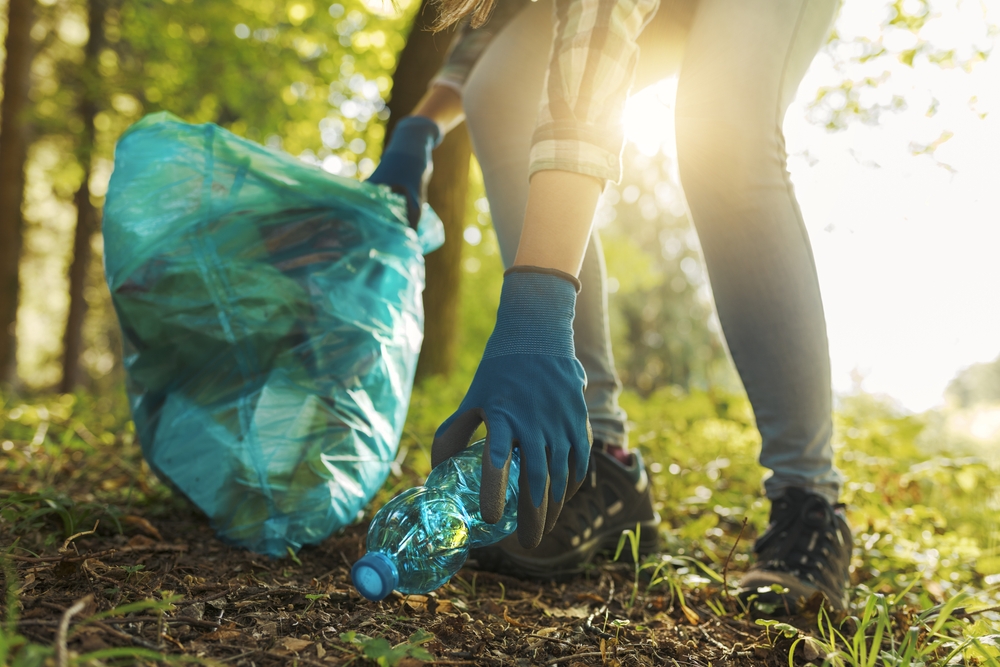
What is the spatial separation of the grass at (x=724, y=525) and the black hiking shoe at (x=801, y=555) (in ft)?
0.17

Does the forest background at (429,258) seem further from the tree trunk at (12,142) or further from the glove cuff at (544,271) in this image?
the glove cuff at (544,271)

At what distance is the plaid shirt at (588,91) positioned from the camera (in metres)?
1.15

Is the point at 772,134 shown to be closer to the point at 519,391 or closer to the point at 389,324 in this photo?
the point at 519,391

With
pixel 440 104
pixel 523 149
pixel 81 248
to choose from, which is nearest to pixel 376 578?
pixel 523 149

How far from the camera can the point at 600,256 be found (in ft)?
5.52

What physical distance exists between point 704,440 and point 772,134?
1880 millimetres

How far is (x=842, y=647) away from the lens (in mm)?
1165

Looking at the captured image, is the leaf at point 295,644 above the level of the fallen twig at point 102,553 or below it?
above

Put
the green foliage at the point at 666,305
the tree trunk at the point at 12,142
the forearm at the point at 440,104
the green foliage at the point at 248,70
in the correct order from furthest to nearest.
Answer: the green foliage at the point at 666,305
the green foliage at the point at 248,70
the tree trunk at the point at 12,142
the forearm at the point at 440,104

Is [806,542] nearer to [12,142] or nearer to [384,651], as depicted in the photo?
[384,651]

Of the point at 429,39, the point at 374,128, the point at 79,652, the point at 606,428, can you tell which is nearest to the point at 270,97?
the point at 374,128

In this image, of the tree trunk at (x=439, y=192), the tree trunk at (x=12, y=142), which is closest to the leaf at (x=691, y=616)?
the tree trunk at (x=439, y=192)

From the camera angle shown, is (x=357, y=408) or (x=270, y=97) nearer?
(x=357, y=408)

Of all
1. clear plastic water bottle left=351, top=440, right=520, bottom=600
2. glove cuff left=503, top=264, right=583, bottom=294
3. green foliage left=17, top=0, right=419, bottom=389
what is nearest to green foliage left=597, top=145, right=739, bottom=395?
green foliage left=17, top=0, right=419, bottom=389
